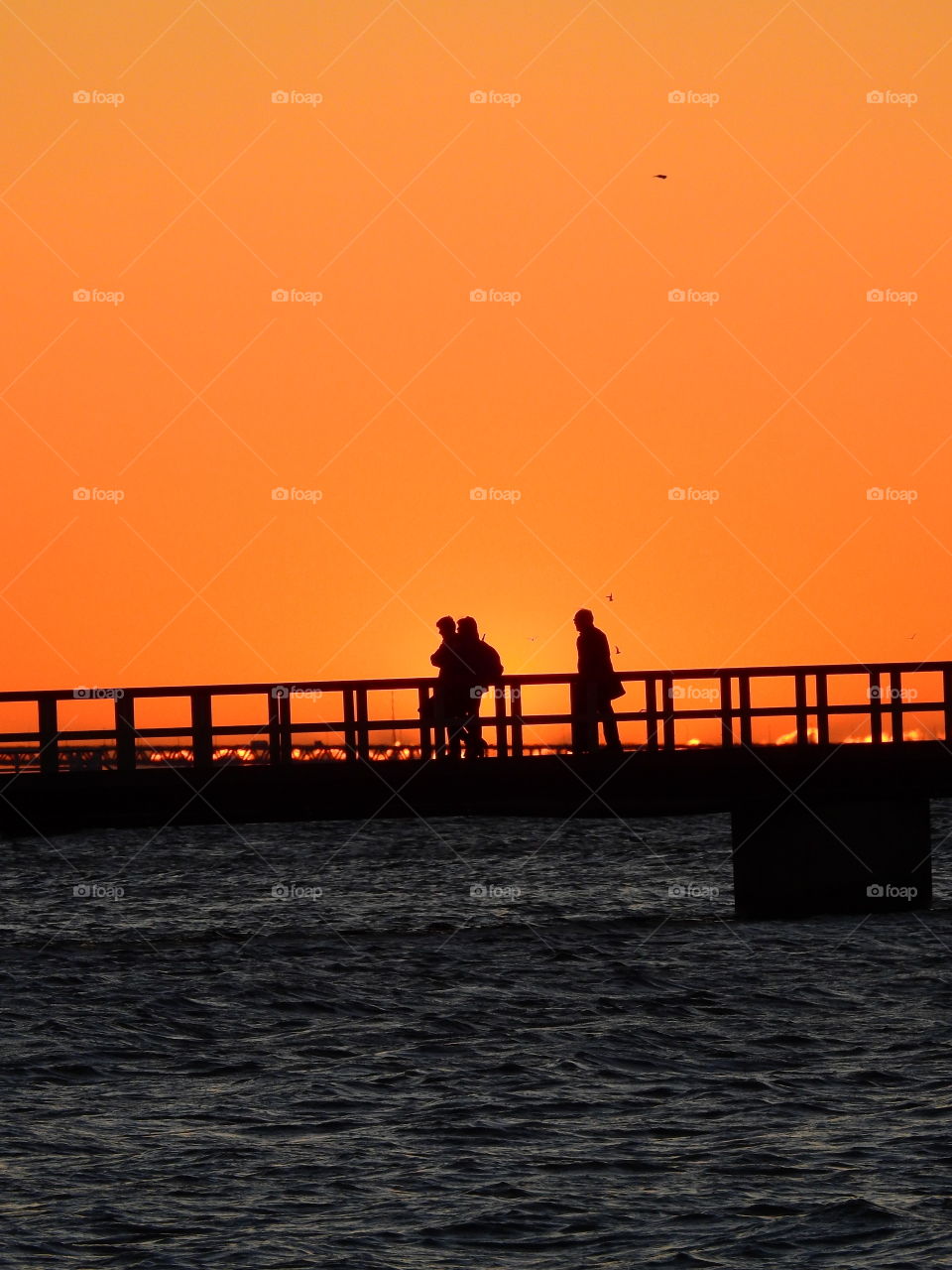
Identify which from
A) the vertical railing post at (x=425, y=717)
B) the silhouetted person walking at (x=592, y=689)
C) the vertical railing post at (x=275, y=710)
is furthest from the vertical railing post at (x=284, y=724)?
the silhouetted person walking at (x=592, y=689)

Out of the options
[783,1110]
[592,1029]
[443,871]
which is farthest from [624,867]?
[783,1110]

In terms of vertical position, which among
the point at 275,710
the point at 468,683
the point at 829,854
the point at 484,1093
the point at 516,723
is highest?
the point at 468,683

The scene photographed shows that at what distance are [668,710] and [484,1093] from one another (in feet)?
31.2

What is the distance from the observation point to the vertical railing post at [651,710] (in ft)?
79.9

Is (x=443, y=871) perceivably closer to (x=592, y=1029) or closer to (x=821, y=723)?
(x=821, y=723)

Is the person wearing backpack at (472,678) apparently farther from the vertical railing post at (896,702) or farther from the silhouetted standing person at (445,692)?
the vertical railing post at (896,702)

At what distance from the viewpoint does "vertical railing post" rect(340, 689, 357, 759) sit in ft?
75.3

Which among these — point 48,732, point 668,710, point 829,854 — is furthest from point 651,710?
point 48,732

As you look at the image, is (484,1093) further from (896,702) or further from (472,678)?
(896,702)

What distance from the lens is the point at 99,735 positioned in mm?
22000

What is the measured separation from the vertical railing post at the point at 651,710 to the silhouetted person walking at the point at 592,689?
2.41 feet

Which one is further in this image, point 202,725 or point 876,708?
point 876,708

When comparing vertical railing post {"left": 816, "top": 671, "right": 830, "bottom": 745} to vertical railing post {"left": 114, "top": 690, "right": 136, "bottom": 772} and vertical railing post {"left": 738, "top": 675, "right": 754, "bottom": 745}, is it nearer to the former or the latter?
vertical railing post {"left": 738, "top": 675, "right": 754, "bottom": 745}

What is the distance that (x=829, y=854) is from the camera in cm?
2634
